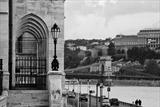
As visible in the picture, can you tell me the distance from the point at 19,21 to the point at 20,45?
9079 millimetres

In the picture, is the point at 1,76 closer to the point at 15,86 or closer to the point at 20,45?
the point at 15,86

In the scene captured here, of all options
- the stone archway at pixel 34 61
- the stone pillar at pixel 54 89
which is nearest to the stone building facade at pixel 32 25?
the stone archway at pixel 34 61

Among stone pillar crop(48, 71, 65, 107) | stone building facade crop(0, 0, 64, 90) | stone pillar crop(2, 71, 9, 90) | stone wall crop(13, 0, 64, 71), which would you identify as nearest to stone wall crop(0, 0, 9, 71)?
stone building facade crop(0, 0, 64, 90)

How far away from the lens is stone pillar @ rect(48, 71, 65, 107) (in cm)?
2333

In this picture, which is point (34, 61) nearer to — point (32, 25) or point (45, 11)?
point (32, 25)

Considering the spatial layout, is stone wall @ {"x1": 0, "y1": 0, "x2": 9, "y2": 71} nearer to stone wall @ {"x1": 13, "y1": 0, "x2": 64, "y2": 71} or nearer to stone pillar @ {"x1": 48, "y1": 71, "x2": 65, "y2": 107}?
stone pillar @ {"x1": 48, "y1": 71, "x2": 65, "y2": 107}

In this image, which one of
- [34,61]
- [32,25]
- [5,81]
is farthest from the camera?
[32,25]

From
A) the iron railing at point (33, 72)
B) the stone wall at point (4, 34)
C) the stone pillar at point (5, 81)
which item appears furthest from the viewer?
the iron railing at point (33, 72)

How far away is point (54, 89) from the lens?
77.1 ft

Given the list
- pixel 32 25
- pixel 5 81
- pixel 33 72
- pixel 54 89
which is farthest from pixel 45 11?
pixel 5 81

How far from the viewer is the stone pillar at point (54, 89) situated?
23.3m

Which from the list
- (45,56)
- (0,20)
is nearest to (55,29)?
(0,20)

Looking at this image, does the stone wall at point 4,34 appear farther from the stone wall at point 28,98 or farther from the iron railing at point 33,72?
the iron railing at point 33,72

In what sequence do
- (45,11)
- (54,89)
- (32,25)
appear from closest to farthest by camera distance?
1. (54,89)
2. (45,11)
3. (32,25)
